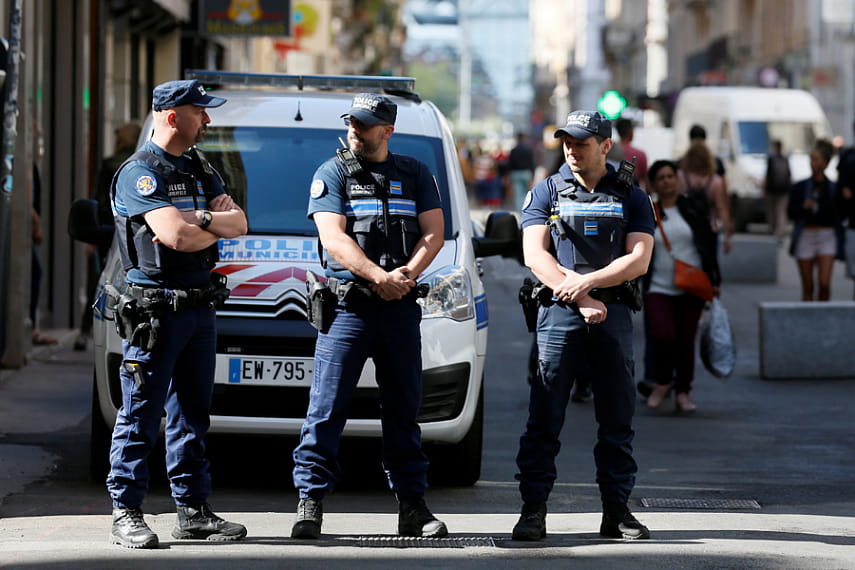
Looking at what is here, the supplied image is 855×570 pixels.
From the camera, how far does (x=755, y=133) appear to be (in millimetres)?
31750

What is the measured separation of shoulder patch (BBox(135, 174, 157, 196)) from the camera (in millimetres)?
6367

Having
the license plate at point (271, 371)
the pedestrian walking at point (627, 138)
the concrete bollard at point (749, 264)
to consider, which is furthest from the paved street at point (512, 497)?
the concrete bollard at point (749, 264)

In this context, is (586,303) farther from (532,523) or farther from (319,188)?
(319,188)

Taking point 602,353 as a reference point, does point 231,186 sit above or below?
above

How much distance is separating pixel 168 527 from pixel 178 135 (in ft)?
5.46

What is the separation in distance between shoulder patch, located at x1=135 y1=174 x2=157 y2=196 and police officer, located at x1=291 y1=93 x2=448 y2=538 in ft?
2.15

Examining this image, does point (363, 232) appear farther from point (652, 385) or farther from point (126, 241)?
point (652, 385)


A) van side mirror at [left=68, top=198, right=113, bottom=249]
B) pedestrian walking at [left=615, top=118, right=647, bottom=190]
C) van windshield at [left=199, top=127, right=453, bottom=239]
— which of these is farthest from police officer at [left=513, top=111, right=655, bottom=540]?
pedestrian walking at [left=615, top=118, right=647, bottom=190]

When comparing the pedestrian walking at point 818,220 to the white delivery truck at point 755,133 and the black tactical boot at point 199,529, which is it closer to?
the black tactical boot at point 199,529

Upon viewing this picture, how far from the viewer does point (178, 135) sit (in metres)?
6.50

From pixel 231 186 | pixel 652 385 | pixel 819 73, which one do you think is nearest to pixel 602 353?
pixel 231 186

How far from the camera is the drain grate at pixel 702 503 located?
790 cm

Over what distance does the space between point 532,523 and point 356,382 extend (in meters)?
0.90

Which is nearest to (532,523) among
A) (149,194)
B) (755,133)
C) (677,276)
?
(149,194)
